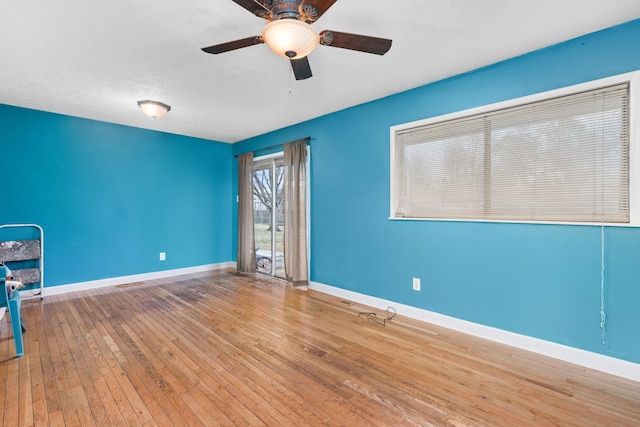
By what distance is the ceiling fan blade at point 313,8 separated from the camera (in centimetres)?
154

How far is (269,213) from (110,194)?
8.07 feet

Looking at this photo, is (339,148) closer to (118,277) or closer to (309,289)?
(309,289)

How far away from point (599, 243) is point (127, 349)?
3.88m

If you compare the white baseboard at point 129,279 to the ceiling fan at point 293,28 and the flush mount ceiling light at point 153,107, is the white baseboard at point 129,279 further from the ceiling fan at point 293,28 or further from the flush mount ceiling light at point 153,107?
the ceiling fan at point 293,28

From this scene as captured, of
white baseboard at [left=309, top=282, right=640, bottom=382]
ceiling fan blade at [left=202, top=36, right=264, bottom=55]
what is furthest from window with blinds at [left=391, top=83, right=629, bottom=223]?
ceiling fan blade at [left=202, top=36, right=264, bottom=55]

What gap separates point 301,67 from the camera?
2145 mm

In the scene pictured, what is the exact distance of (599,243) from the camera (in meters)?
2.23

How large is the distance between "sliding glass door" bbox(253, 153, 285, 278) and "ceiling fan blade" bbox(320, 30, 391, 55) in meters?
3.23

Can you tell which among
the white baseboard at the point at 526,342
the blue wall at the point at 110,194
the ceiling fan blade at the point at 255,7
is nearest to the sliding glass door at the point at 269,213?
the blue wall at the point at 110,194

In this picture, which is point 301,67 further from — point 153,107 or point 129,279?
point 129,279

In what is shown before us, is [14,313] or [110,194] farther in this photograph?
[110,194]

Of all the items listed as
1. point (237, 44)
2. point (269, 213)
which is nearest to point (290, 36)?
point (237, 44)

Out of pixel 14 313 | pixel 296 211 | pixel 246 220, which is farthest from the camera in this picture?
pixel 246 220

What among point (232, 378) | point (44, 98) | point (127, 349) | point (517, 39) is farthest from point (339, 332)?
point (44, 98)
